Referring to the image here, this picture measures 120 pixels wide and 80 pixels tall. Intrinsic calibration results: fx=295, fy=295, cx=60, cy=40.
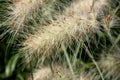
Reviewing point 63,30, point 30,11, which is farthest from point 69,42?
point 30,11

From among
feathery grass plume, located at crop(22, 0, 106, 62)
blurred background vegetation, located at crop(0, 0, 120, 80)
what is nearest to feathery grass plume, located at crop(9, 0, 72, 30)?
blurred background vegetation, located at crop(0, 0, 120, 80)

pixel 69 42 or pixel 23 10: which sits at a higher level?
pixel 23 10

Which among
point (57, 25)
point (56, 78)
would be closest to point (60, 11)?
point (57, 25)

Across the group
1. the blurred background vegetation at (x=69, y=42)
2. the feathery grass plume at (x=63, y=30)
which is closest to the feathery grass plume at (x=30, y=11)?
the blurred background vegetation at (x=69, y=42)

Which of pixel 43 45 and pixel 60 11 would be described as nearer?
pixel 43 45

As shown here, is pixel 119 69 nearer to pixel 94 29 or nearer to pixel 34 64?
pixel 94 29

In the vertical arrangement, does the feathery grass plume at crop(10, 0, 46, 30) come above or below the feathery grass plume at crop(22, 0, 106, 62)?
above

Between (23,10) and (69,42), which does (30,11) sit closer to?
(23,10)

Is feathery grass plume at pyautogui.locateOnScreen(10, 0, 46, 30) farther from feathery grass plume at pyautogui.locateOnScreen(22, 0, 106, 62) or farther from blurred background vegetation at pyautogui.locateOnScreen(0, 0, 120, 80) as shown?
feathery grass plume at pyautogui.locateOnScreen(22, 0, 106, 62)
